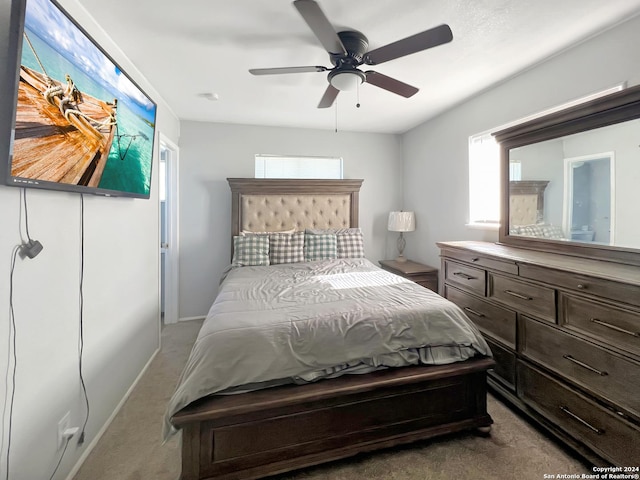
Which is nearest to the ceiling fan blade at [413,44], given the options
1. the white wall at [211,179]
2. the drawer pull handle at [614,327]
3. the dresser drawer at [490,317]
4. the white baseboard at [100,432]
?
the drawer pull handle at [614,327]

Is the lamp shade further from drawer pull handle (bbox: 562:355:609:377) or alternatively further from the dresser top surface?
drawer pull handle (bbox: 562:355:609:377)

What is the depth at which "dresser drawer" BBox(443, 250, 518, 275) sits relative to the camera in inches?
75.7

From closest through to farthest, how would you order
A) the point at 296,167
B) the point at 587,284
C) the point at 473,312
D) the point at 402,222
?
the point at 587,284, the point at 473,312, the point at 402,222, the point at 296,167

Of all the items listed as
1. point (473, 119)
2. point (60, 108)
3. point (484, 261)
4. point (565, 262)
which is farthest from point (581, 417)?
point (60, 108)

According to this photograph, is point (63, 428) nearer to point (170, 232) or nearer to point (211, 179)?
point (170, 232)

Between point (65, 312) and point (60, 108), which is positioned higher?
point (60, 108)

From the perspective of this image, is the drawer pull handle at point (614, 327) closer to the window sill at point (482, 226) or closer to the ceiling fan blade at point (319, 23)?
the window sill at point (482, 226)

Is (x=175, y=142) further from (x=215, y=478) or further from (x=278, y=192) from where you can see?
(x=215, y=478)

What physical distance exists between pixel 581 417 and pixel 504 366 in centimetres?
50

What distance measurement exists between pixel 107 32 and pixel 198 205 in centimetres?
204

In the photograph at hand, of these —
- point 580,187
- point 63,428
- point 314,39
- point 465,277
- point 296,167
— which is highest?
point 314,39

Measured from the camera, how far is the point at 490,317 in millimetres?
2104

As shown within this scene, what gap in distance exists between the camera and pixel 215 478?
1367mm

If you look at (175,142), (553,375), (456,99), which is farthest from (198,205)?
(553,375)
